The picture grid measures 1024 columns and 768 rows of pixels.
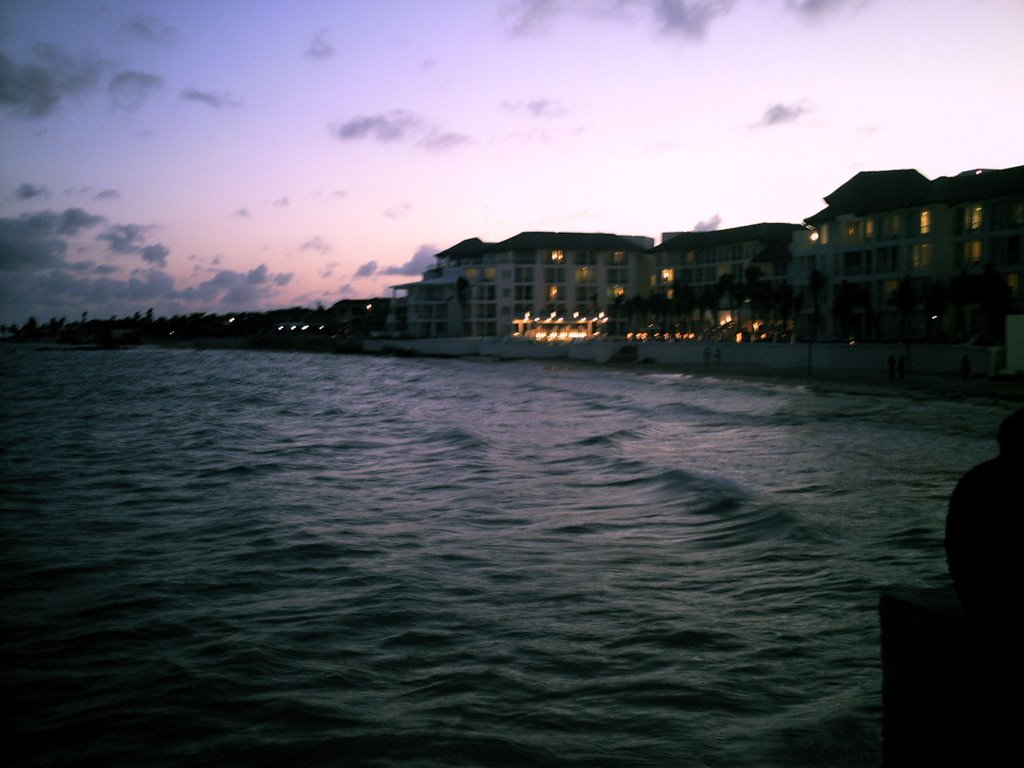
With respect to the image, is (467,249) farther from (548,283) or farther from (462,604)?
(462,604)

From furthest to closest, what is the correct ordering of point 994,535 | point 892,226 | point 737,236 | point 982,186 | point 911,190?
point 737,236, point 911,190, point 892,226, point 982,186, point 994,535

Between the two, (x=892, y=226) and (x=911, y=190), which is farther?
(x=911, y=190)

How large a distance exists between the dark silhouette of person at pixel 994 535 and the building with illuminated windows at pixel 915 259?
49078 mm

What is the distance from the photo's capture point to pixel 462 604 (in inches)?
303

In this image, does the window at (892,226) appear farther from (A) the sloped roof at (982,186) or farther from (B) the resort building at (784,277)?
(A) the sloped roof at (982,186)

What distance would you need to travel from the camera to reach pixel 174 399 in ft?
155

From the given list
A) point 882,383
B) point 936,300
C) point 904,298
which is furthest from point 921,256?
point 882,383

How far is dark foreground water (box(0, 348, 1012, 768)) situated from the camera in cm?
500

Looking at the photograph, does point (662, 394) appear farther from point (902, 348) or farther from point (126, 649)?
point (126, 649)

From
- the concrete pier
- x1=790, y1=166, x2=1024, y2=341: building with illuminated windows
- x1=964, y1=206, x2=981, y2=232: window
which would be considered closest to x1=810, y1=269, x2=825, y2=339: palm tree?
x1=790, y1=166, x2=1024, y2=341: building with illuminated windows

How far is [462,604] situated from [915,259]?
58830 millimetres

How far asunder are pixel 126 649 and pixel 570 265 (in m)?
107

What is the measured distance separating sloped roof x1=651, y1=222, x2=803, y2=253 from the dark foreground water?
74.6 m

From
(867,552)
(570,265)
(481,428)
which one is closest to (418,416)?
(481,428)
